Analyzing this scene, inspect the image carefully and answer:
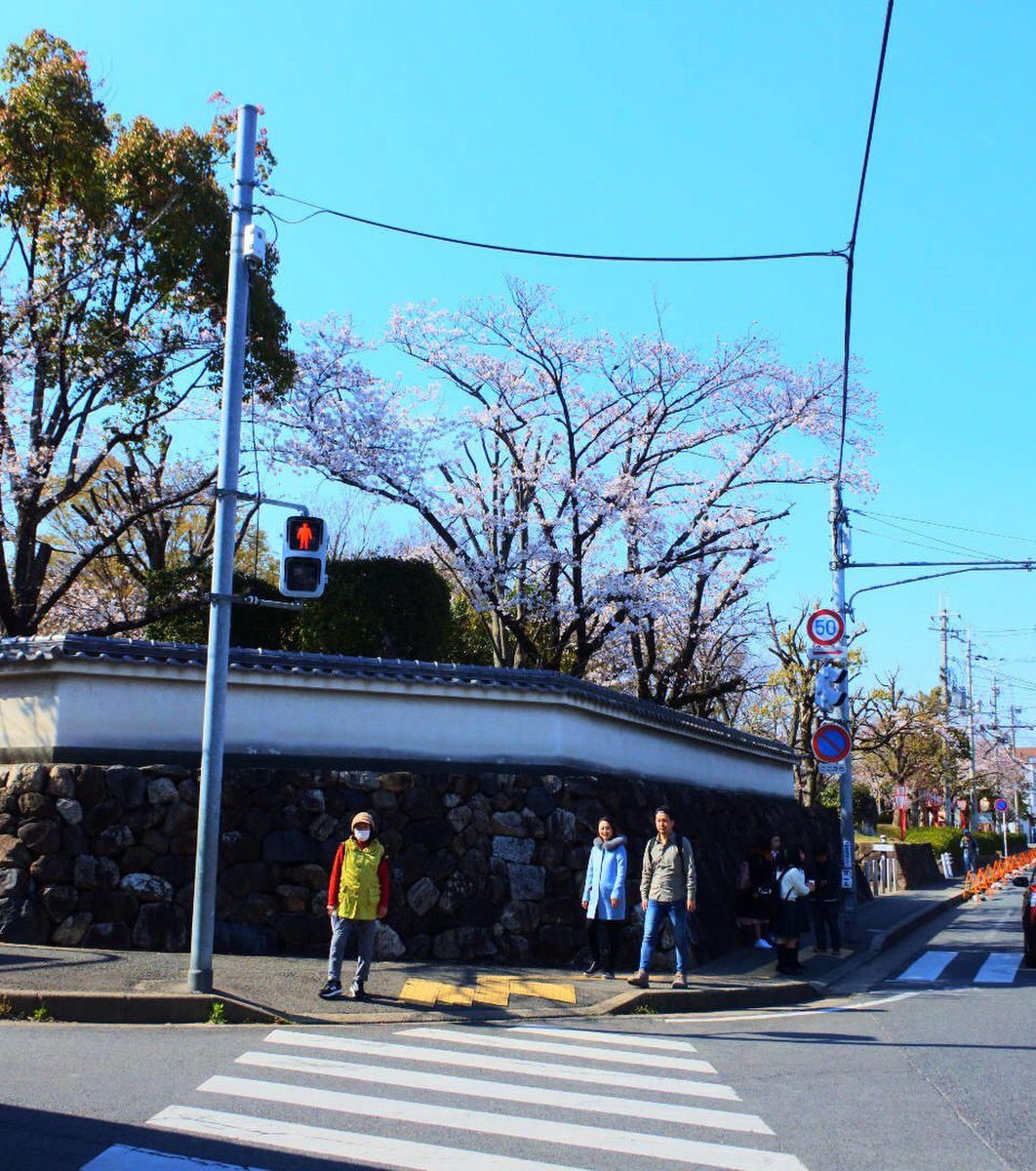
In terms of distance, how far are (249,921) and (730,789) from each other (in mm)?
10382

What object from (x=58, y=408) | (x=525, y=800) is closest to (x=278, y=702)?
(x=525, y=800)

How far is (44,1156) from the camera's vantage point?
5078 millimetres

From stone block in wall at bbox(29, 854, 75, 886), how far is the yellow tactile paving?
3.36 metres

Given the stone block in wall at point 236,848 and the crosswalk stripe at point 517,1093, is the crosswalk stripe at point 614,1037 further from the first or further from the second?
the stone block in wall at point 236,848

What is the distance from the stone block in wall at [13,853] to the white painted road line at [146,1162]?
6.54m

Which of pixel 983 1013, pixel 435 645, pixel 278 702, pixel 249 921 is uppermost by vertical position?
pixel 435 645

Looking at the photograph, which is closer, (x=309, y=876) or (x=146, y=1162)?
(x=146, y=1162)

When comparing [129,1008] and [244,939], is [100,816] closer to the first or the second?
[244,939]

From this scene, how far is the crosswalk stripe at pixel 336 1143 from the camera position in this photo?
17.5 ft

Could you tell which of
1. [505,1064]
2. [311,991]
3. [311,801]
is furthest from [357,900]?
[505,1064]

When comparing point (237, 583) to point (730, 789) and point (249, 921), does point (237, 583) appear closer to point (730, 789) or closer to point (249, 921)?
point (249, 921)

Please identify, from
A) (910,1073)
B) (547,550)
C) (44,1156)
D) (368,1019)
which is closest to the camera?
(44,1156)

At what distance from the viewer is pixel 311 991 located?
10.1 metres

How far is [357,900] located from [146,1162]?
5.10 m
